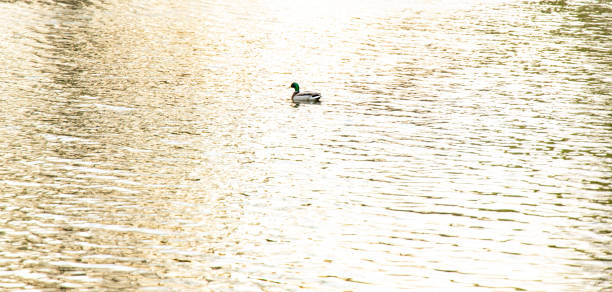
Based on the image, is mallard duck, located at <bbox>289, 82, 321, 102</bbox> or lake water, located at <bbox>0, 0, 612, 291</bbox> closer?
lake water, located at <bbox>0, 0, 612, 291</bbox>

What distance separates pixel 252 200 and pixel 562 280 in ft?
36.6

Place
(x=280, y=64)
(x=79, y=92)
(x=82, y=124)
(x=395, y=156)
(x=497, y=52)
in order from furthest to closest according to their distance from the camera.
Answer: (x=497, y=52), (x=280, y=64), (x=79, y=92), (x=82, y=124), (x=395, y=156)

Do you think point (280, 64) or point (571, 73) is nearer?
point (571, 73)

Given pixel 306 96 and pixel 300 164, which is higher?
pixel 300 164

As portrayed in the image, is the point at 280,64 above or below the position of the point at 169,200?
below

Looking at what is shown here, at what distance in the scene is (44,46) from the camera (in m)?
63.9

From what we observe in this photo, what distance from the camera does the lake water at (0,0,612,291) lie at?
23500mm

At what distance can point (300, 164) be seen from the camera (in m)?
35.3

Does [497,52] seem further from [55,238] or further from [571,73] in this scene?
[55,238]

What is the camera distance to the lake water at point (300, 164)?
23500 mm

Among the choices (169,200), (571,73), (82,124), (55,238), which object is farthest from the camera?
(571,73)

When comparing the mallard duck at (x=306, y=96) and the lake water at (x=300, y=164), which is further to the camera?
the mallard duck at (x=306, y=96)

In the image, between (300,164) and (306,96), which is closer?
(300,164)

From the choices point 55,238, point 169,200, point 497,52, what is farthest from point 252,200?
point 497,52
